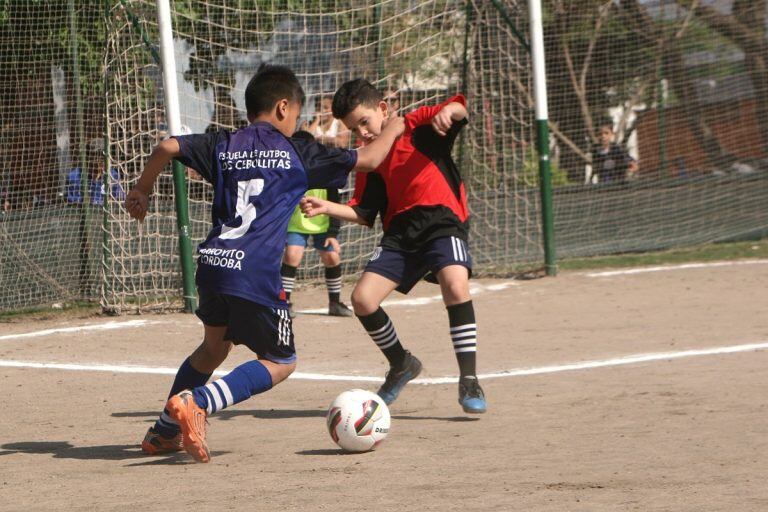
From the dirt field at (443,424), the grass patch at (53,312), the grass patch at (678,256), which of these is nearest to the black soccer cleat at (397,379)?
the dirt field at (443,424)

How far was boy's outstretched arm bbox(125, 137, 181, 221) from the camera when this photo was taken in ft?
16.4

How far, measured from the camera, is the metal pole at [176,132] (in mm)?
9984

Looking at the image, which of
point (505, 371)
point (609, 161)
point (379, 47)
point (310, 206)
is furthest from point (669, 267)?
point (310, 206)

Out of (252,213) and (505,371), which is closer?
(252,213)

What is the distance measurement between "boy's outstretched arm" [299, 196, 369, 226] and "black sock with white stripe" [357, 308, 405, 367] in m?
0.53

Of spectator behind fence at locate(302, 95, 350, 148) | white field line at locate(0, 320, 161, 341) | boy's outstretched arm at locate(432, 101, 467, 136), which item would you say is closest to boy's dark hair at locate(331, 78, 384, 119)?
boy's outstretched arm at locate(432, 101, 467, 136)

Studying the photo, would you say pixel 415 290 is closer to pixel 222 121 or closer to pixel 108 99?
pixel 222 121

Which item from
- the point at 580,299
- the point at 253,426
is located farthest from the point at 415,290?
the point at 253,426

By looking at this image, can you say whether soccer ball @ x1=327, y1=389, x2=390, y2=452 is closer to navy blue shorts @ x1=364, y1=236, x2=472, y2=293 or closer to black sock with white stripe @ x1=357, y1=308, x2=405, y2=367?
black sock with white stripe @ x1=357, y1=308, x2=405, y2=367

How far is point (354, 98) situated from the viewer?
6.16 meters

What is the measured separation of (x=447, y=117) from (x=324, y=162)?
106 cm

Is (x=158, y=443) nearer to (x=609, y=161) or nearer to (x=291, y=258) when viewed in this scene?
(x=291, y=258)

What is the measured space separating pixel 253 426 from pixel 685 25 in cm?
1193

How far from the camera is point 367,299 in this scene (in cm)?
617
